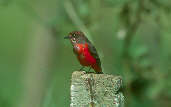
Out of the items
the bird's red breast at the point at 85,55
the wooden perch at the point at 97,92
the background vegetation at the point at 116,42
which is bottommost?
the wooden perch at the point at 97,92

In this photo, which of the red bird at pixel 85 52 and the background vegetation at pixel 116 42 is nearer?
the red bird at pixel 85 52

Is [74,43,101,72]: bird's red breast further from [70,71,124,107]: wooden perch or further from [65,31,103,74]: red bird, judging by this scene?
[70,71,124,107]: wooden perch

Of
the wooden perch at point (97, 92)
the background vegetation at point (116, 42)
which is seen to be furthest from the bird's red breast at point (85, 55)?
the wooden perch at point (97, 92)

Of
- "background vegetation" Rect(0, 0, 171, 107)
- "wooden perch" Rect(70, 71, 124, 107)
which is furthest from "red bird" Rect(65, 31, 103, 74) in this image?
"wooden perch" Rect(70, 71, 124, 107)

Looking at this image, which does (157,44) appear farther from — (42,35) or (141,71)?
(42,35)

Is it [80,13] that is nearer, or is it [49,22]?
[80,13]

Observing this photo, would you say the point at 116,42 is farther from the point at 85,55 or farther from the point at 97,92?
the point at 97,92

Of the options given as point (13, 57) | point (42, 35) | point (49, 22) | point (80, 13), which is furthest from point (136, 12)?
point (13, 57)

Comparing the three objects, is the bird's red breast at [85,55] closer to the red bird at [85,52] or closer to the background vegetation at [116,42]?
the red bird at [85,52]
